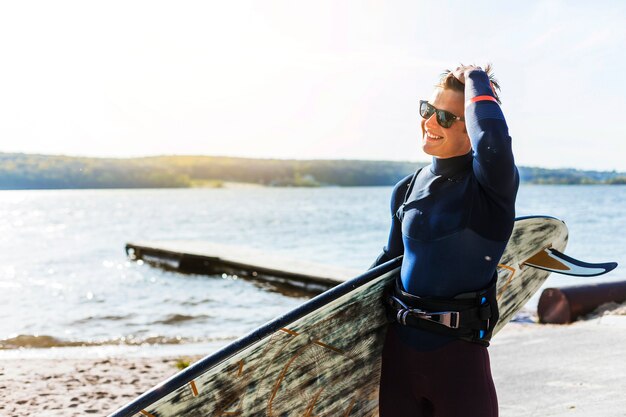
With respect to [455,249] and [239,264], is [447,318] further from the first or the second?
[239,264]

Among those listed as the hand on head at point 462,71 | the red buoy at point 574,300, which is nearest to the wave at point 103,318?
the red buoy at point 574,300

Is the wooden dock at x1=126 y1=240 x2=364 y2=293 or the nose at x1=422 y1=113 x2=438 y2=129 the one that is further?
the wooden dock at x1=126 y1=240 x2=364 y2=293

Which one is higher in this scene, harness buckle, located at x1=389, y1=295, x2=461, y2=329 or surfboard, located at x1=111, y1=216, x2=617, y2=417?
harness buckle, located at x1=389, y1=295, x2=461, y2=329

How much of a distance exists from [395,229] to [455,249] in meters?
0.40

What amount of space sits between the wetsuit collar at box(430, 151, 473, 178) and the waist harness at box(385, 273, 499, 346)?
435 mm

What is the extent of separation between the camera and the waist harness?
2.26 metres

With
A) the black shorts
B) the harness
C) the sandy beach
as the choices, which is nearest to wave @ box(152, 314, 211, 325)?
the sandy beach

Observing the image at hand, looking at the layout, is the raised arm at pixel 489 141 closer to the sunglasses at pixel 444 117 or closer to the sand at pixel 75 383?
the sunglasses at pixel 444 117

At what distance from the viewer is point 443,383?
2.29m

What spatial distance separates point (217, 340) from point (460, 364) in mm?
8312

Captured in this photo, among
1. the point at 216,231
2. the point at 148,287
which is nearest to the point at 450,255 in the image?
the point at 148,287

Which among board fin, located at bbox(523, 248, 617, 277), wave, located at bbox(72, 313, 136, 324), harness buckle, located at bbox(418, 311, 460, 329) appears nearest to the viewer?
harness buckle, located at bbox(418, 311, 460, 329)

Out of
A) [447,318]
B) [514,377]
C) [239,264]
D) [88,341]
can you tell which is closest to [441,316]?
[447,318]

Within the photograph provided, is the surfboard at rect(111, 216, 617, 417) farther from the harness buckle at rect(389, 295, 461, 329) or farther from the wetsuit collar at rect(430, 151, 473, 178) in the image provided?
the wetsuit collar at rect(430, 151, 473, 178)
